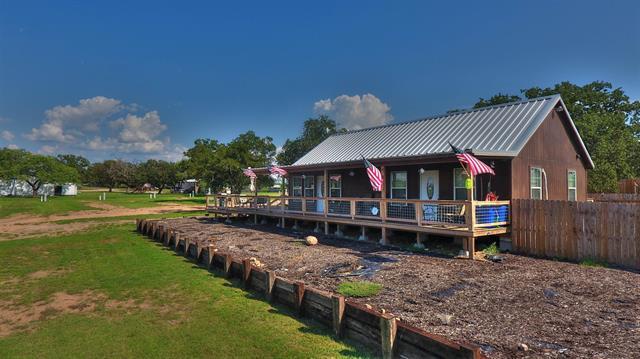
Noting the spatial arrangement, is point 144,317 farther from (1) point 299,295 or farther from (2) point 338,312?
(2) point 338,312

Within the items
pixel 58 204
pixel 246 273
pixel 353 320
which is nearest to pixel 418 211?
pixel 246 273

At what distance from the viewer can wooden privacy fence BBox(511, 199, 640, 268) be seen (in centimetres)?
1034

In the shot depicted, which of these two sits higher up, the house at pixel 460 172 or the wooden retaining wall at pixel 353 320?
the house at pixel 460 172

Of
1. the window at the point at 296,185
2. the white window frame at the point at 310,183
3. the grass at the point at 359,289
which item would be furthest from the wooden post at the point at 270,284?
the window at the point at 296,185

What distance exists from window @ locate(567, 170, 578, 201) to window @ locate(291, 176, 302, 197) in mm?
14509

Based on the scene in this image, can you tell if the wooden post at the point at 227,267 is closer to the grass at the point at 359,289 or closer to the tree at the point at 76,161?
the grass at the point at 359,289

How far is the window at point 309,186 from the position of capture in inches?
933

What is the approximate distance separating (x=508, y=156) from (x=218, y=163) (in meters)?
35.3

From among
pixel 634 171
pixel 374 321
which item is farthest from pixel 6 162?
pixel 634 171

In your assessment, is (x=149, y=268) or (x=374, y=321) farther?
(x=149, y=268)

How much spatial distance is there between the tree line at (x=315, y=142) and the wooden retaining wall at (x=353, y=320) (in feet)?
85.8

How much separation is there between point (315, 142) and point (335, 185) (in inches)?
2191

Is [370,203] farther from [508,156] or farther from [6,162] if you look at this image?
[6,162]

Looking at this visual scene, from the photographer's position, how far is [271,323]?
707cm
